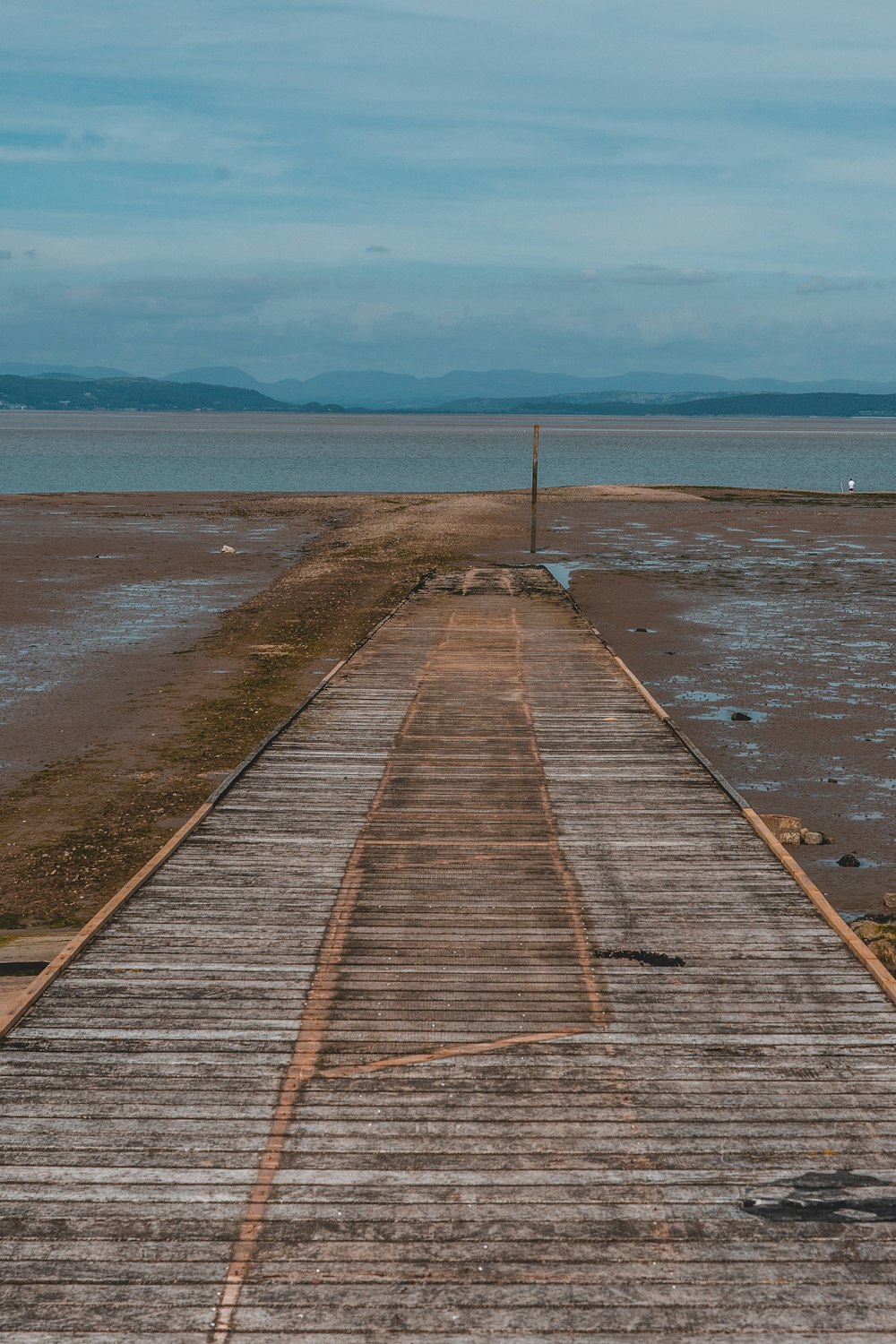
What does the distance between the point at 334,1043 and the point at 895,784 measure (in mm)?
13587

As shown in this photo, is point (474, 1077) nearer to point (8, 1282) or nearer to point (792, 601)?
point (8, 1282)

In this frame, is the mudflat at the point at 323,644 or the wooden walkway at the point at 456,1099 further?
the mudflat at the point at 323,644

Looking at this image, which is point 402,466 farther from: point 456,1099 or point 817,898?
point 456,1099

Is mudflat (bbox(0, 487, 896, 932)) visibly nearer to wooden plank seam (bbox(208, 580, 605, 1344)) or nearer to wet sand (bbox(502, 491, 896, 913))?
wet sand (bbox(502, 491, 896, 913))

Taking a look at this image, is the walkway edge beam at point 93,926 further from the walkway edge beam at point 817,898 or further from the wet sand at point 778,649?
the wet sand at point 778,649

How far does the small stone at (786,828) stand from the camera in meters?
16.3

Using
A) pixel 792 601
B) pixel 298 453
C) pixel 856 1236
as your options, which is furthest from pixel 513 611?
pixel 298 453

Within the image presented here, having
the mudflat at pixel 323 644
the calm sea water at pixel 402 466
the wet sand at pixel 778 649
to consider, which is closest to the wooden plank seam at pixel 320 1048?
the mudflat at pixel 323 644

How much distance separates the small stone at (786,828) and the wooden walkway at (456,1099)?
2803mm

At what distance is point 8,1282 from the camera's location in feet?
20.7

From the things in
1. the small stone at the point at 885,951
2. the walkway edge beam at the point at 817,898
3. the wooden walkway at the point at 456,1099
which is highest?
the walkway edge beam at the point at 817,898

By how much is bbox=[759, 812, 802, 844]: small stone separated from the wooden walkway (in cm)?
280

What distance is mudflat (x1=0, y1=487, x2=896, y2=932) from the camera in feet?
57.1

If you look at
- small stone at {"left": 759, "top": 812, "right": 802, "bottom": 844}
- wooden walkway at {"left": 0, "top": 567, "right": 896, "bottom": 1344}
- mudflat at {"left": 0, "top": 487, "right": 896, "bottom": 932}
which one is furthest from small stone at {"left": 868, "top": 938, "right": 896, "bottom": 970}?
small stone at {"left": 759, "top": 812, "right": 802, "bottom": 844}
